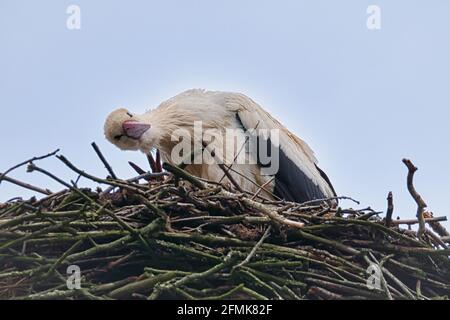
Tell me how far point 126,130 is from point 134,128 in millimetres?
46

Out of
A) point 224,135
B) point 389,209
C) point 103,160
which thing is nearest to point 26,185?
point 103,160

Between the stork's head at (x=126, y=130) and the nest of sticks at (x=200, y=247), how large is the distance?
977 millimetres

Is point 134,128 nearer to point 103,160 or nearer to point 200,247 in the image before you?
point 103,160

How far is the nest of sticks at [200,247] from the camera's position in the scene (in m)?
3.74

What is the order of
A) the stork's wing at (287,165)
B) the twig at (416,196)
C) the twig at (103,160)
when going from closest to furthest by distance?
1. the twig at (416,196)
2. the twig at (103,160)
3. the stork's wing at (287,165)

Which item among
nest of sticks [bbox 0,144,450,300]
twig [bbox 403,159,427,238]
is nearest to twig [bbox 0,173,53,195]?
nest of sticks [bbox 0,144,450,300]

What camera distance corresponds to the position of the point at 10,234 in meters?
3.91

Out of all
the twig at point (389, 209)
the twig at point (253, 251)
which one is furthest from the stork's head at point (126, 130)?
the twig at point (389, 209)

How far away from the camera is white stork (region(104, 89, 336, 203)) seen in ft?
17.2

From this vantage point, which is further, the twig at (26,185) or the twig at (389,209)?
the twig at (26,185)

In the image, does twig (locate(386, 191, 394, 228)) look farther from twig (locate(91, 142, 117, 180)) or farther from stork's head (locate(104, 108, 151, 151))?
stork's head (locate(104, 108, 151, 151))

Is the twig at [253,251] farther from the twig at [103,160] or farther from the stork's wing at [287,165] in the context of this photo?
the stork's wing at [287,165]
